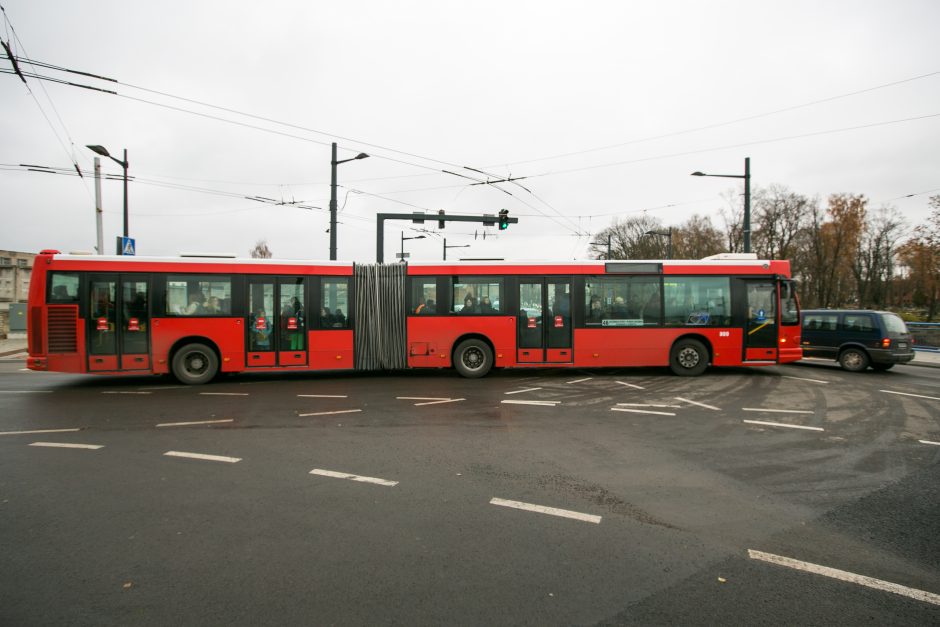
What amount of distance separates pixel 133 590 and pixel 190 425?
187 inches

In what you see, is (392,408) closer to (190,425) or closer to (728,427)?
(190,425)

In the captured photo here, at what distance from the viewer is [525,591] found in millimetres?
2982

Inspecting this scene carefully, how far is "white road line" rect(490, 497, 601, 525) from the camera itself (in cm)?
404

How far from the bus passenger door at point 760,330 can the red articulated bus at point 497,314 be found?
0.03 m

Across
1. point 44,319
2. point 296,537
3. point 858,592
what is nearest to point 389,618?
point 296,537

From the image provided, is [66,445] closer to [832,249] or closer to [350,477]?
[350,477]

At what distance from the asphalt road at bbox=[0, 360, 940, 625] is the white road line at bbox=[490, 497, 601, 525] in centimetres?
3

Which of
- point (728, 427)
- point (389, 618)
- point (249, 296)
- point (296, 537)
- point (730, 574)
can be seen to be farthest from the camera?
point (249, 296)

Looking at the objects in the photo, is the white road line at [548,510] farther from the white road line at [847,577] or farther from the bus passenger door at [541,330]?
the bus passenger door at [541,330]

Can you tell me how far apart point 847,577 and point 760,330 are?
10.6 metres

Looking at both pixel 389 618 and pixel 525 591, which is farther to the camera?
pixel 525 591

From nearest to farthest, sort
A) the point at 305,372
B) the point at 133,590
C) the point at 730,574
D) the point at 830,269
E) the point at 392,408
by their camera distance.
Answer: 1. the point at 133,590
2. the point at 730,574
3. the point at 392,408
4. the point at 305,372
5. the point at 830,269

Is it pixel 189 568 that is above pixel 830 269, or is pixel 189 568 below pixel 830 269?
below

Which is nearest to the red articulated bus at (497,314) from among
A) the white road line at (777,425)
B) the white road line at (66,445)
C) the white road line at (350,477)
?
the white road line at (777,425)
